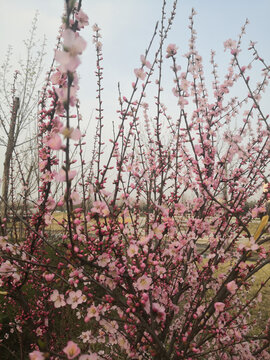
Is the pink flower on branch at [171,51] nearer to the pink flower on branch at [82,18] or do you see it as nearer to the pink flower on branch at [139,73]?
the pink flower on branch at [139,73]

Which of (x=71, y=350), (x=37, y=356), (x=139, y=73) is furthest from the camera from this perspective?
(x=139, y=73)

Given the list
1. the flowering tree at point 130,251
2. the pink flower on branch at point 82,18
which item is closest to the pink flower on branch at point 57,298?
the flowering tree at point 130,251

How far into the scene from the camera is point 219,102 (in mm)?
3303

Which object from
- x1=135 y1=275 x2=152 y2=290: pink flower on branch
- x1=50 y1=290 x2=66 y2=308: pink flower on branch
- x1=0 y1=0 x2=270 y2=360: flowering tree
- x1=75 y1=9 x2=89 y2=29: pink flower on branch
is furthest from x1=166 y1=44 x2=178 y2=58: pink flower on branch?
x1=50 y1=290 x2=66 y2=308: pink flower on branch

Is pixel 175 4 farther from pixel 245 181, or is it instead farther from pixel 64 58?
pixel 64 58

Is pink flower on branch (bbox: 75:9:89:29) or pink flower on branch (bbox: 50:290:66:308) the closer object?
pink flower on branch (bbox: 75:9:89:29)

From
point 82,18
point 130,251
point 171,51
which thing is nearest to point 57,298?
point 130,251

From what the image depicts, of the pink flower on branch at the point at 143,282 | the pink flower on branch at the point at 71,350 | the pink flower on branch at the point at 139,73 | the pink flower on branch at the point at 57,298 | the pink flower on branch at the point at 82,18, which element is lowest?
the pink flower on branch at the point at 71,350

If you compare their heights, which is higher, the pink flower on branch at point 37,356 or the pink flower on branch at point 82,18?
the pink flower on branch at point 82,18

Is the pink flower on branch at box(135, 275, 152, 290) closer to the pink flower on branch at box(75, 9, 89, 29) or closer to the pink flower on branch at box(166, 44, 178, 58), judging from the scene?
the pink flower on branch at box(75, 9, 89, 29)

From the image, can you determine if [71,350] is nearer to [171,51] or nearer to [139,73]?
[139,73]

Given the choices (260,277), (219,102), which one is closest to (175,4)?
(219,102)

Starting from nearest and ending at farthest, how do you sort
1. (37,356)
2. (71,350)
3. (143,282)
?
(37,356) → (71,350) → (143,282)

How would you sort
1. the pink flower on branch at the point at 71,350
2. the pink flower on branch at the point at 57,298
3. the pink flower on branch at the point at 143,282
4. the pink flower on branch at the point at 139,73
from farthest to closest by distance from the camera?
1. the pink flower on branch at the point at 139,73
2. the pink flower on branch at the point at 57,298
3. the pink flower on branch at the point at 143,282
4. the pink flower on branch at the point at 71,350
